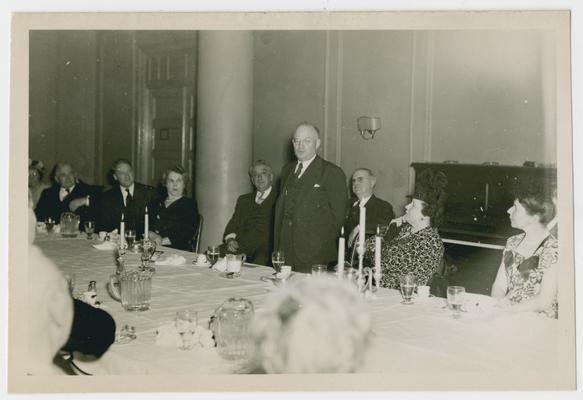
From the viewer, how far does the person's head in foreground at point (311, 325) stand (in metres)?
1.19

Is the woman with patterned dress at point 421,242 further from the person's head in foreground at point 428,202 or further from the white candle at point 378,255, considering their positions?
the white candle at point 378,255

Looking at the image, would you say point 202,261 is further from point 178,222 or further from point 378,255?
point 178,222

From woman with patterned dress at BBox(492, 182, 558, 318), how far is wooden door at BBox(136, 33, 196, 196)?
17.0 feet

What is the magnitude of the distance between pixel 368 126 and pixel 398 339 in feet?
13.8

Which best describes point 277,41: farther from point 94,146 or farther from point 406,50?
point 94,146

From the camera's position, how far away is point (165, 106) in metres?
7.64

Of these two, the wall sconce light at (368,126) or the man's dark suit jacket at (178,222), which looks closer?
the man's dark suit jacket at (178,222)

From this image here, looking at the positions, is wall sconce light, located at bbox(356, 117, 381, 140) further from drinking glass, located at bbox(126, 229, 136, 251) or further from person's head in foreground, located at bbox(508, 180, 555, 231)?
person's head in foreground, located at bbox(508, 180, 555, 231)

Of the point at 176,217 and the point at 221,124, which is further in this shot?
the point at 221,124

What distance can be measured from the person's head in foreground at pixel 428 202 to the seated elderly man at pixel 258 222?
1718 millimetres

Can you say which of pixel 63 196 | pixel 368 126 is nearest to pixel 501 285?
pixel 368 126

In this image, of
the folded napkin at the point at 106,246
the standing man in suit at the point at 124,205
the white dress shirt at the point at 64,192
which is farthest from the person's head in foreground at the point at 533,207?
the white dress shirt at the point at 64,192

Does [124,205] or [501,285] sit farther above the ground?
[124,205]

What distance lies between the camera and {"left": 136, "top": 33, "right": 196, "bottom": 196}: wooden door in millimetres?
7332
